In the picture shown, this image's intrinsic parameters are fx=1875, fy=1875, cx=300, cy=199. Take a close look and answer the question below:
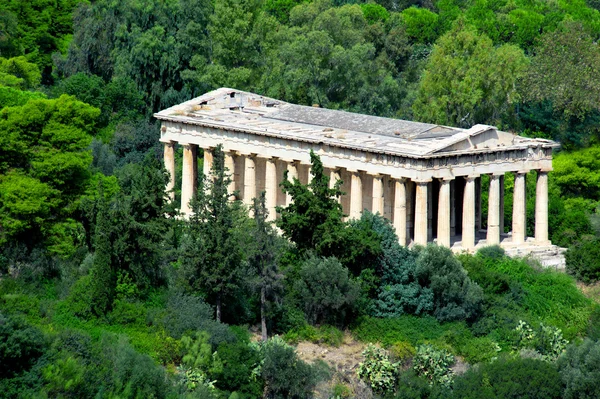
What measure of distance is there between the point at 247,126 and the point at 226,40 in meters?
22.5

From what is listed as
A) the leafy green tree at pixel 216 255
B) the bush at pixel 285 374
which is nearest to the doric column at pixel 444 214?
the leafy green tree at pixel 216 255

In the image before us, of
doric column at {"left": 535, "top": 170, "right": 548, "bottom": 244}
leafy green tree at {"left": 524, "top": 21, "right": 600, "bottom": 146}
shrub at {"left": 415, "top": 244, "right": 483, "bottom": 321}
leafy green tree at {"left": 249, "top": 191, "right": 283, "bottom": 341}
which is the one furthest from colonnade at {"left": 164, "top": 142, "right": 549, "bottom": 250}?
leafy green tree at {"left": 524, "top": 21, "right": 600, "bottom": 146}

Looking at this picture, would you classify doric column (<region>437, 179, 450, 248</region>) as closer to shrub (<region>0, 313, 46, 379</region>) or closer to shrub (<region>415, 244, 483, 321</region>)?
shrub (<region>415, 244, 483, 321</region>)

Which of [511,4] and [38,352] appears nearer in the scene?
[38,352]

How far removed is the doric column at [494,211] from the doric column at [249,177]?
41.1ft

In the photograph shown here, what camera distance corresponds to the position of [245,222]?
8250 cm

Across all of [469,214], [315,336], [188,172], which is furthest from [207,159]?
[315,336]

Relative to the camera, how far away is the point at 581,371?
74.6 metres

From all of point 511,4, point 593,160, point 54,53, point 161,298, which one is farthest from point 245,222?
point 511,4

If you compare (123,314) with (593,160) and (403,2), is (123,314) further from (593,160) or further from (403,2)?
(403,2)

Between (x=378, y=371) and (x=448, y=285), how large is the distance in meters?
6.01

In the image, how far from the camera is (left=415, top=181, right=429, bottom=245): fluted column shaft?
85125 millimetres

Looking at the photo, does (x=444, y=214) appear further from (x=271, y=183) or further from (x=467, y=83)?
(x=467, y=83)

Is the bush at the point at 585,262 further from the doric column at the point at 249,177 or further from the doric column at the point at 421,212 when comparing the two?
the doric column at the point at 249,177
